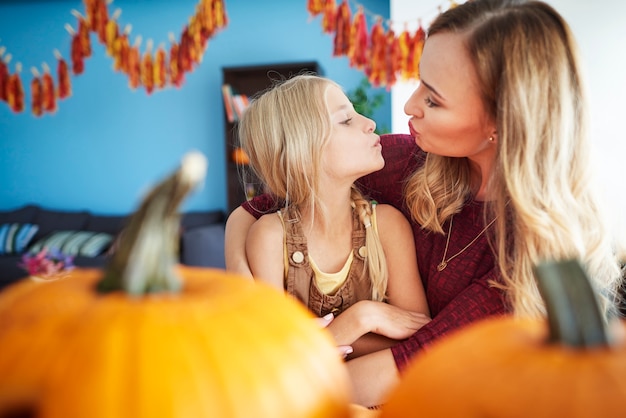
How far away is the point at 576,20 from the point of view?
13.1 ft

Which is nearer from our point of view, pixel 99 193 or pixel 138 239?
pixel 138 239

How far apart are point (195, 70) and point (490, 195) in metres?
4.48

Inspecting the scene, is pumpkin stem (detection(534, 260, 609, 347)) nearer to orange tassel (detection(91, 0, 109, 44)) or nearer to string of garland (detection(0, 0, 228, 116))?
string of garland (detection(0, 0, 228, 116))

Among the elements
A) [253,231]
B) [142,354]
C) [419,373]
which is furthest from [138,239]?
[253,231]

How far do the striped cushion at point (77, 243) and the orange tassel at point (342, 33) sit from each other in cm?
263

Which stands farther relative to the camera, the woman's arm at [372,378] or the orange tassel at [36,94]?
the orange tassel at [36,94]

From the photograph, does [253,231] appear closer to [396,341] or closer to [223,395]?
[396,341]

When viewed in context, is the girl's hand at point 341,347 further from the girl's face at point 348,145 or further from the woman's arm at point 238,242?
the girl's face at point 348,145

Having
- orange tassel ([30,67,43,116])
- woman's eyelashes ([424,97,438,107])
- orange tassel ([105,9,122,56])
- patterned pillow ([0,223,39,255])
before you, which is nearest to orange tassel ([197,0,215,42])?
orange tassel ([105,9,122,56])

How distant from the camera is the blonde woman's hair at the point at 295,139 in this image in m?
1.40

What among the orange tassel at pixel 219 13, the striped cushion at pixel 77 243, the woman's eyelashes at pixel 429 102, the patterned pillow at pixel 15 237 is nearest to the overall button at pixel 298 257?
the woman's eyelashes at pixel 429 102

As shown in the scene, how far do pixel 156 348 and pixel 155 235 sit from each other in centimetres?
6

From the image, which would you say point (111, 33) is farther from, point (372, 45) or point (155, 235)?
point (155, 235)

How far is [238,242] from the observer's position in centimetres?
136
